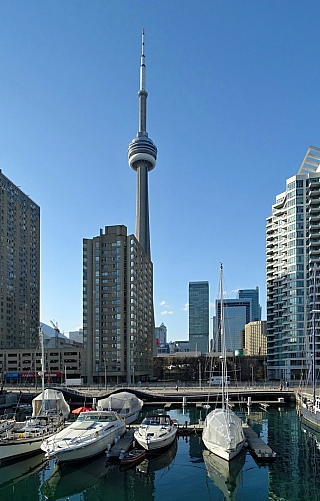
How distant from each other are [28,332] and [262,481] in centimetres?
16005

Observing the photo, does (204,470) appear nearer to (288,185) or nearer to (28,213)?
(288,185)

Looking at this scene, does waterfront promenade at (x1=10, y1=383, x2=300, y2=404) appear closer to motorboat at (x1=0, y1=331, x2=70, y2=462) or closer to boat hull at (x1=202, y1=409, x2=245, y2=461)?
motorboat at (x1=0, y1=331, x2=70, y2=462)

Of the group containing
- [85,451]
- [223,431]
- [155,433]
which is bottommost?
[85,451]

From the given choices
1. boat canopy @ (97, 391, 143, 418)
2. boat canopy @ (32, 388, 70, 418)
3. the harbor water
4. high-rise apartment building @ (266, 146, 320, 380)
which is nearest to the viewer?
the harbor water

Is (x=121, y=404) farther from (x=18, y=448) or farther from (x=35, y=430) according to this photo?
(x=18, y=448)

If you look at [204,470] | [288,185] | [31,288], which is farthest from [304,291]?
[31,288]

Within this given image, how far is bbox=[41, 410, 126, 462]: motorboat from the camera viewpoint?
39.4 meters

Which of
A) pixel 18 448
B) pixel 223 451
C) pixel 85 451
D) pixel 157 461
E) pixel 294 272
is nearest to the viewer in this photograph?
pixel 85 451

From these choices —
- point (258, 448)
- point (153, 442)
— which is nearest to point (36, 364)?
point (153, 442)

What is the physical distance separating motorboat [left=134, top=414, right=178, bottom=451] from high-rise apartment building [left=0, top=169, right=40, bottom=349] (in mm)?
124254

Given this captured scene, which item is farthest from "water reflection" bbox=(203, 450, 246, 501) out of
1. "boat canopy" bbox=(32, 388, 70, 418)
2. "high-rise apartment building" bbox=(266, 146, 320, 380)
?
"high-rise apartment building" bbox=(266, 146, 320, 380)

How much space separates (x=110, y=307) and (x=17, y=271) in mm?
59858

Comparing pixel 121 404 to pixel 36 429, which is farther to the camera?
pixel 121 404

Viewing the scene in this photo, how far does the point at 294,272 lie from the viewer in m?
134
